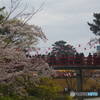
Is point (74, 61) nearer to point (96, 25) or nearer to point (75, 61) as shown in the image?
point (75, 61)

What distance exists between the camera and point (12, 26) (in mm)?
9547

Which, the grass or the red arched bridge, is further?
the grass

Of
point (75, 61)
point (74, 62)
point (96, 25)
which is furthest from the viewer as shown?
point (96, 25)

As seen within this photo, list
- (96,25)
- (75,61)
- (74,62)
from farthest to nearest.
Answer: (96,25) < (74,62) < (75,61)

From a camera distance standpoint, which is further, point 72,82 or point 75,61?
point 72,82

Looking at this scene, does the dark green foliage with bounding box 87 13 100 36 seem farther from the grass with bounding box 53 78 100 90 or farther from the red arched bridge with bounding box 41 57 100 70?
the red arched bridge with bounding box 41 57 100 70

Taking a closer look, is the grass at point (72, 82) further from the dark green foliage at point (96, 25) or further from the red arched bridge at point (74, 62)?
the red arched bridge at point (74, 62)

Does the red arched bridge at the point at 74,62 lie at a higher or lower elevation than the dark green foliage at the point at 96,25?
lower

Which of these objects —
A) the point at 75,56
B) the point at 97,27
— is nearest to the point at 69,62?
the point at 75,56

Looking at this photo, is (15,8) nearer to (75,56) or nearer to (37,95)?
(37,95)

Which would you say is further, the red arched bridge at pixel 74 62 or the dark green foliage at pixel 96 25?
the dark green foliage at pixel 96 25

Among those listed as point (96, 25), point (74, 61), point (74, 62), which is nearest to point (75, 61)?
point (74, 61)

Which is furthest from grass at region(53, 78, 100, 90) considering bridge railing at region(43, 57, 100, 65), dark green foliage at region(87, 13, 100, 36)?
bridge railing at region(43, 57, 100, 65)

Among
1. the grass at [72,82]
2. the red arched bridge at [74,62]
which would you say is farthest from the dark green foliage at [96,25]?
the red arched bridge at [74,62]
